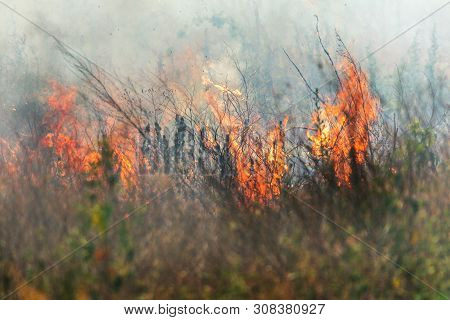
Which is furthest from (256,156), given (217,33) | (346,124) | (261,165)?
(217,33)

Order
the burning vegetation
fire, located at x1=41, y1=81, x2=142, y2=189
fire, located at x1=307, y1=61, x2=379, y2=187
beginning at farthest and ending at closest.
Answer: fire, located at x1=41, y1=81, x2=142, y2=189 → fire, located at x1=307, y1=61, x2=379, y2=187 → the burning vegetation

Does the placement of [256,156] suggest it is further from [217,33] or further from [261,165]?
[217,33]

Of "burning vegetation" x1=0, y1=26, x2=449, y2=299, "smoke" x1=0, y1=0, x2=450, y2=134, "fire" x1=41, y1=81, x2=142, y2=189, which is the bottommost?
"burning vegetation" x1=0, y1=26, x2=449, y2=299

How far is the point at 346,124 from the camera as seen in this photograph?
3.26m

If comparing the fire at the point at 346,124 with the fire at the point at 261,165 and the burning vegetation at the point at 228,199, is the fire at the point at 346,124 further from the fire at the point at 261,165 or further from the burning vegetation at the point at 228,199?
the fire at the point at 261,165

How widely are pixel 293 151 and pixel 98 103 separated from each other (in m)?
1.31

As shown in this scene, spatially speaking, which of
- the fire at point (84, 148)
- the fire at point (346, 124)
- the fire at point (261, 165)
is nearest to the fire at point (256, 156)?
the fire at point (261, 165)

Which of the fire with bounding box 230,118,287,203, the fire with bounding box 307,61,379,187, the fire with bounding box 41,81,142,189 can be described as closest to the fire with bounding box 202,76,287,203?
the fire with bounding box 230,118,287,203

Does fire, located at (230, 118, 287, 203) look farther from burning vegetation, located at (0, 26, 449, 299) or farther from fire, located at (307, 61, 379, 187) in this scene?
fire, located at (307, 61, 379, 187)

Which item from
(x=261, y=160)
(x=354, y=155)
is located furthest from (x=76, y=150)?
(x=354, y=155)

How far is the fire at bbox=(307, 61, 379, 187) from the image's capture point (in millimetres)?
3191

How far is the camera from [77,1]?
6.48 meters

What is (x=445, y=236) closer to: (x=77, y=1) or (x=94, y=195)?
(x=94, y=195)

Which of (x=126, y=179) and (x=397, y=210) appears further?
(x=126, y=179)
